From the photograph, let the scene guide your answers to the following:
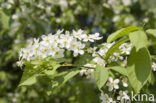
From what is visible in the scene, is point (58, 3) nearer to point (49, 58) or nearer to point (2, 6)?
point (2, 6)

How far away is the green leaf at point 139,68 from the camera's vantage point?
0.96 meters

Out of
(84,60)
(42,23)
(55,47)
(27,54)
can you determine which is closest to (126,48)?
(84,60)

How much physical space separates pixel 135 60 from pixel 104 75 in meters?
0.14

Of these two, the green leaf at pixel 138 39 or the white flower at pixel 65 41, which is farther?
the white flower at pixel 65 41

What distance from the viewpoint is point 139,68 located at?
3.20 ft

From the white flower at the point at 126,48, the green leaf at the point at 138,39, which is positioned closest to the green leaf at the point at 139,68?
the green leaf at the point at 138,39

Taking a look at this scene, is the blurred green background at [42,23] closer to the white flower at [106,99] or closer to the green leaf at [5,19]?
the green leaf at [5,19]

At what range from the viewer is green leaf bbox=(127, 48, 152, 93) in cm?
96

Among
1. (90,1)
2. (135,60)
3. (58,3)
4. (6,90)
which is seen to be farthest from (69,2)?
(135,60)

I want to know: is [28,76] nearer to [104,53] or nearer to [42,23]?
[104,53]

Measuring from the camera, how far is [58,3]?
3.10 m

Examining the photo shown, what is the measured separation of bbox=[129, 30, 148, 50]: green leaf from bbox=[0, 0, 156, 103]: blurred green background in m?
1.25

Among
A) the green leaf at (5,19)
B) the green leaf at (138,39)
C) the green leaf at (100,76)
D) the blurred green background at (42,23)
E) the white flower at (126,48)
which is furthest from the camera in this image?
the blurred green background at (42,23)

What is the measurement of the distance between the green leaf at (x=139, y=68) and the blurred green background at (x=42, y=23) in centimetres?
119
